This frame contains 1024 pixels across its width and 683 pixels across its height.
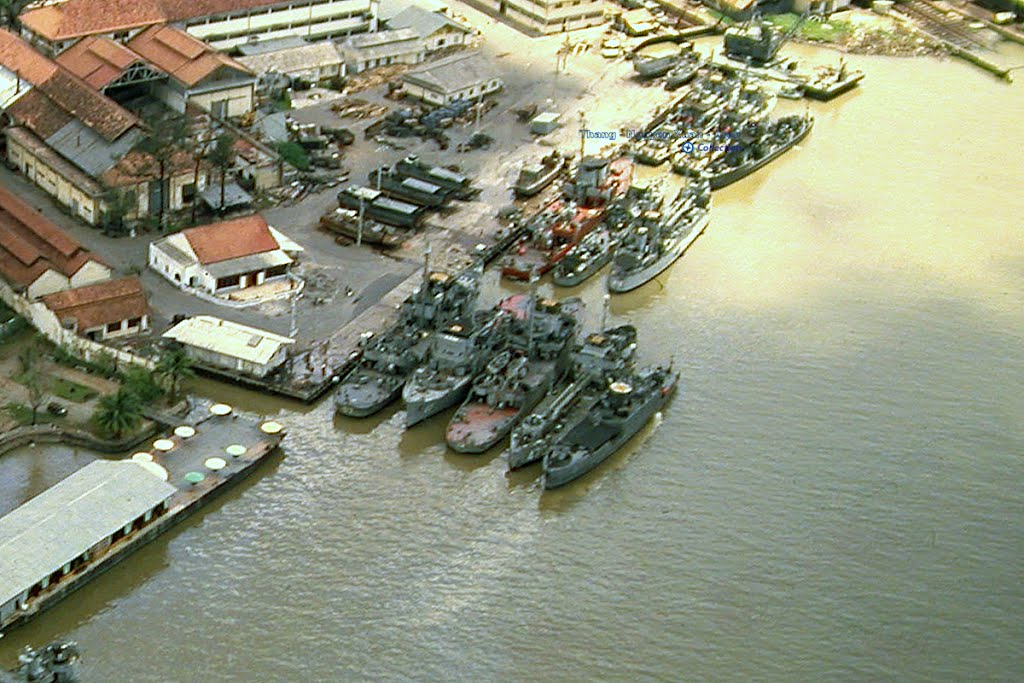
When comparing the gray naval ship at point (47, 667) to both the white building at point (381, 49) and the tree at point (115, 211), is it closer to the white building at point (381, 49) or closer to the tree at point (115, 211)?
the tree at point (115, 211)

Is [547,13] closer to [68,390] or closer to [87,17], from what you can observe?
[87,17]

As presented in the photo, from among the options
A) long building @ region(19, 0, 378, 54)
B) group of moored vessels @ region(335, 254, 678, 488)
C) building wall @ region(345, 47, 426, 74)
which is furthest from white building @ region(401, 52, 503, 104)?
group of moored vessels @ region(335, 254, 678, 488)

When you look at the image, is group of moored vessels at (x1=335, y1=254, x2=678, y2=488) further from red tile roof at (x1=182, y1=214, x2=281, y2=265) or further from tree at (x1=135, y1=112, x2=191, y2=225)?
tree at (x1=135, y1=112, x2=191, y2=225)

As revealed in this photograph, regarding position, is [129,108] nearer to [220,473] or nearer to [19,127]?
[19,127]

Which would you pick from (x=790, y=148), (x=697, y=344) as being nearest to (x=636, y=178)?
(x=790, y=148)

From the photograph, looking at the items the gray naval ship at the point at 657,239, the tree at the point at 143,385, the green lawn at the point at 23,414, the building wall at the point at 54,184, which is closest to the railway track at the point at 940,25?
the gray naval ship at the point at 657,239

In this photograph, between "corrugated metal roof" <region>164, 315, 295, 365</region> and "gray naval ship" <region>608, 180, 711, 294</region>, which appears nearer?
"corrugated metal roof" <region>164, 315, 295, 365</region>

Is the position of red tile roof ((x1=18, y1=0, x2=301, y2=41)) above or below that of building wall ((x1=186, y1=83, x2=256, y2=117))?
above
